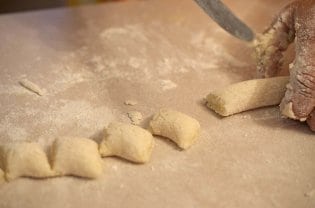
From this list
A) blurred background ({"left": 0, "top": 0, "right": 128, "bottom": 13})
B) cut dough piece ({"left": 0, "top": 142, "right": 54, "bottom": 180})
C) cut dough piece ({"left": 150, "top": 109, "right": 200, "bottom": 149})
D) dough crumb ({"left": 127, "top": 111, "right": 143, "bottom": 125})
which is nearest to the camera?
cut dough piece ({"left": 0, "top": 142, "right": 54, "bottom": 180})

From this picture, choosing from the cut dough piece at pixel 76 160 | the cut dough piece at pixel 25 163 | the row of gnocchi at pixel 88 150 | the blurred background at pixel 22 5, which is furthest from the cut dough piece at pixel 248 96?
the blurred background at pixel 22 5

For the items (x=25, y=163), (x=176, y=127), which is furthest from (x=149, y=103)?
(x=25, y=163)

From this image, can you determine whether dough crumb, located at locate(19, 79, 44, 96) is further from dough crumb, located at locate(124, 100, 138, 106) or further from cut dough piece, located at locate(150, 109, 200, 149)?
cut dough piece, located at locate(150, 109, 200, 149)

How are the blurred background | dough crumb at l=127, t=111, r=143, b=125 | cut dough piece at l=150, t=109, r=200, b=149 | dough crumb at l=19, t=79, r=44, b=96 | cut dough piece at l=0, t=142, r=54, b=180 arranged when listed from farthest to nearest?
the blurred background, dough crumb at l=19, t=79, r=44, b=96, dough crumb at l=127, t=111, r=143, b=125, cut dough piece at l=150, t=109, r=200, b=149, cut dough piece at l=0, t=142, r=54, b=180

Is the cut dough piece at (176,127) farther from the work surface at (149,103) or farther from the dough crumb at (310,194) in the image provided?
the dough crumb at (310,194)

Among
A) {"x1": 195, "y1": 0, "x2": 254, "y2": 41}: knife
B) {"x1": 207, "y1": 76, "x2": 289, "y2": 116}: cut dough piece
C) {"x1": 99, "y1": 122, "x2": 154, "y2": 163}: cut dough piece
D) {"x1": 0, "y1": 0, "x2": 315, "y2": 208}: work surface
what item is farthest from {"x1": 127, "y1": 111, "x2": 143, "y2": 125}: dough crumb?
{"x1": 195, "y1": 0, "x2": 254, "y2": 41}: knife

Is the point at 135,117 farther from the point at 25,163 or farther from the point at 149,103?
the point at 25,163

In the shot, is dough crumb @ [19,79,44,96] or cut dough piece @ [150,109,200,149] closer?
cut dough piece @ [150,109,200,149]

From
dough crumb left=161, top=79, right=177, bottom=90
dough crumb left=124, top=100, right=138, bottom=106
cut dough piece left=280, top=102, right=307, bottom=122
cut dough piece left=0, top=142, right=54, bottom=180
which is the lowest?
cut dough piece left=0, top=142, right=54, bottom=180
